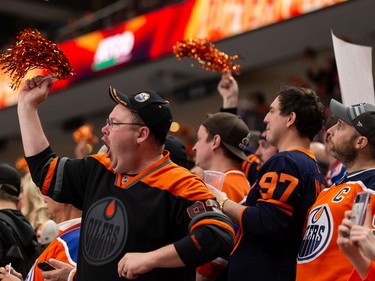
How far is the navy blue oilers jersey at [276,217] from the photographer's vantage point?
405 cm

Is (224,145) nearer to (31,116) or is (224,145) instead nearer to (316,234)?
(316,234)

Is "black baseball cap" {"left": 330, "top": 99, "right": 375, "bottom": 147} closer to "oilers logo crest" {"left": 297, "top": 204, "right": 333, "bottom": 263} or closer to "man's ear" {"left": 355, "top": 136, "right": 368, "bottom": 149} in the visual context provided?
"man's ear" {"left": 355, "top": 136, "right": 368, "bottom": 149}

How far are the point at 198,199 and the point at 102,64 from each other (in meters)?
12.0

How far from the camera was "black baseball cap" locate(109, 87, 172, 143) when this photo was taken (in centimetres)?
365

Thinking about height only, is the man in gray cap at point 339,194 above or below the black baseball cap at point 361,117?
below

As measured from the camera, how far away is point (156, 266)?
328cm

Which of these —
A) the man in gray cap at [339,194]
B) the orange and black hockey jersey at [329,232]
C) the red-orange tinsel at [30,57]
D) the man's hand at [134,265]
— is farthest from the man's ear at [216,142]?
the man's hand at [134,265]

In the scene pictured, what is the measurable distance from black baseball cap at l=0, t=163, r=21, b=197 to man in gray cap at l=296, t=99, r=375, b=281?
1984mm

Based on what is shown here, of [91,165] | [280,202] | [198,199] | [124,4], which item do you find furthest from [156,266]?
[124,4]

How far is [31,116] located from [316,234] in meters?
1.35

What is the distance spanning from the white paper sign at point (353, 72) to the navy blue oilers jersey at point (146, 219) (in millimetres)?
1511

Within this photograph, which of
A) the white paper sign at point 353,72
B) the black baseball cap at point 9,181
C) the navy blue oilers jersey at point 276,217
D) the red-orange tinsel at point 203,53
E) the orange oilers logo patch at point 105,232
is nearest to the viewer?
the orange oilers logo patch at point 105,232

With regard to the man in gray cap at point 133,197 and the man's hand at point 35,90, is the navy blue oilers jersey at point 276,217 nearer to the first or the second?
the man in gray cap at point 133,197

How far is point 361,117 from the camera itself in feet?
13.0
